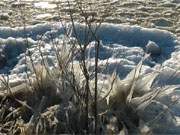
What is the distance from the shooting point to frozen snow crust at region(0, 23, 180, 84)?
4.57 metres

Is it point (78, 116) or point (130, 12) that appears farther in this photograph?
point (130, 12)

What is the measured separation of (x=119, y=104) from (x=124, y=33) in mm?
1752

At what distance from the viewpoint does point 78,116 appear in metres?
3.38

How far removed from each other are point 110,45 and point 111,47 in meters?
0.05

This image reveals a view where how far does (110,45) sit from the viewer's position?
500 centimetres

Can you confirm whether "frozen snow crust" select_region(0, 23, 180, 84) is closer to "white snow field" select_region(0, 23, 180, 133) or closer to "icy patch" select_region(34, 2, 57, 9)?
"white snow field" select_region(0, 23, 180, 133)

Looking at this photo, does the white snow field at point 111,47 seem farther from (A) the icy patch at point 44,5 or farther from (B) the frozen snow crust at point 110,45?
(A) the icy patch at point 44,5

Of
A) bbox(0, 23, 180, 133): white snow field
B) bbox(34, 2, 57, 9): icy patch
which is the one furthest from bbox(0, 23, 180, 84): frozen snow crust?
bbox(34, 2, 57, 9): icy patch

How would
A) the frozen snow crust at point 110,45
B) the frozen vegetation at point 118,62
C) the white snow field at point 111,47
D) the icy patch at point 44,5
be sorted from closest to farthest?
the frozen vegetation at point 118,62 → the white snow field at point 111,47 → the frozen snow crust at point 110,45 → the icy patch at point 44,5

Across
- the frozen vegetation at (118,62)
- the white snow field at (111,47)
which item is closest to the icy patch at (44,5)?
the frozen vegetation at (118,62)

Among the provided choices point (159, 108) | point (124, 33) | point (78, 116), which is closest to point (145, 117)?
point (159, 108)

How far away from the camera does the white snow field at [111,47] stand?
14.6 feet

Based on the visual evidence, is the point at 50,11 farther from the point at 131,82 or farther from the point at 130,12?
the point at 131,82

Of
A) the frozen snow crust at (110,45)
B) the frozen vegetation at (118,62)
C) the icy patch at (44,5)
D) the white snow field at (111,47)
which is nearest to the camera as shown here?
the frozen vegetation at (118,62)
